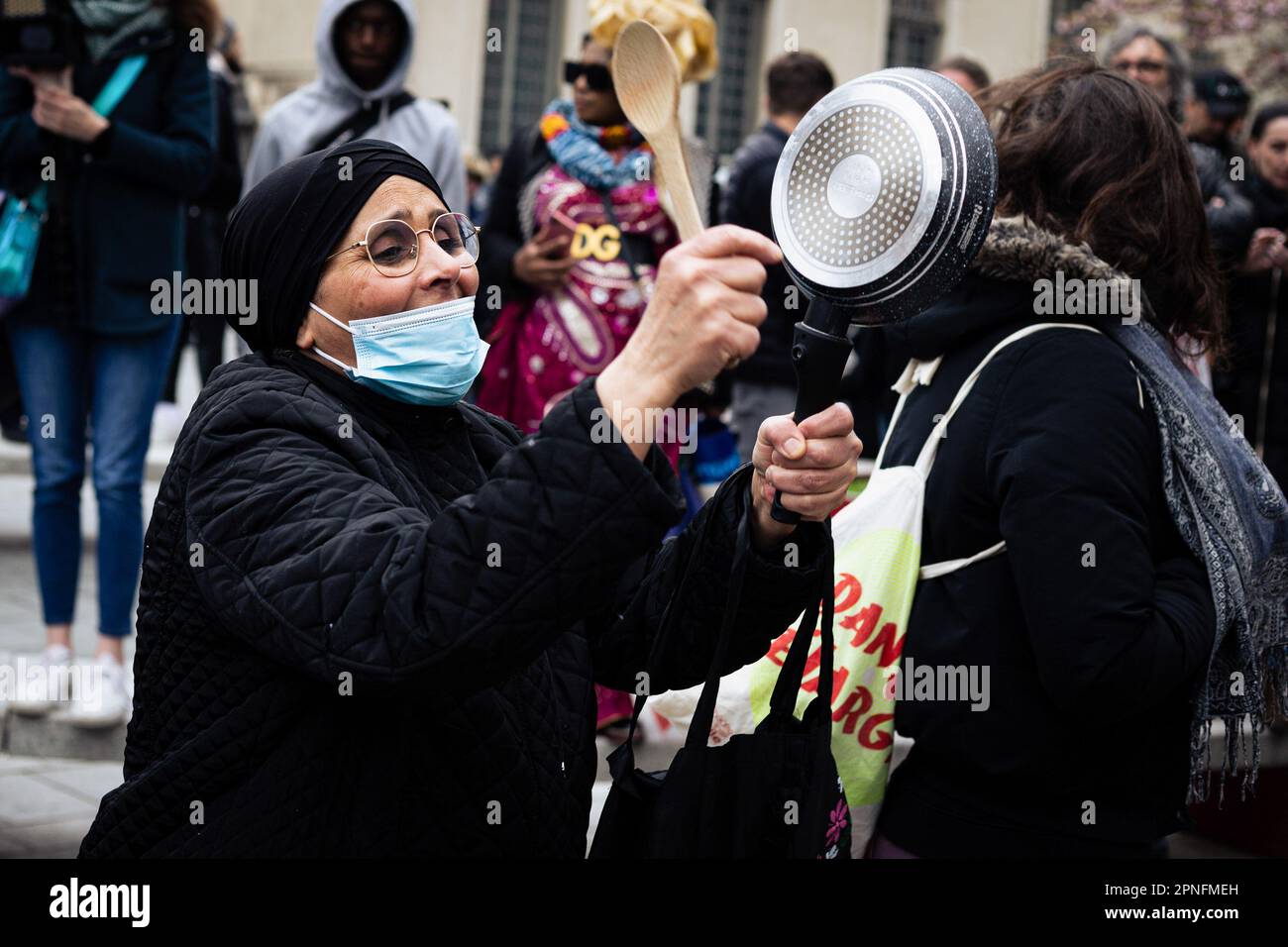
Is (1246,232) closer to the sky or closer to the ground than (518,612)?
closer to the sky

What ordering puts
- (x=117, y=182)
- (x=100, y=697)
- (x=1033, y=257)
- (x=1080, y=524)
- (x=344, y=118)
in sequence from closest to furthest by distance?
(x=1080, y=524)
(x=1033, y=257)
(x=100, y=697)
(x=117, y=182)
(x=344, y=118)

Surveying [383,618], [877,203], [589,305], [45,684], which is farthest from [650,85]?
[45,684]

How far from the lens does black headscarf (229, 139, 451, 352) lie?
207 cm

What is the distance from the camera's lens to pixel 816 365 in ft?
5.48

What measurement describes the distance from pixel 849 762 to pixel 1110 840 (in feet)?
1.32

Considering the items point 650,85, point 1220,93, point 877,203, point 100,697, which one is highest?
point 1220,93

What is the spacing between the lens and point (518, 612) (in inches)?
63.1

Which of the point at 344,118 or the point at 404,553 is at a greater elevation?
the point at 344,118

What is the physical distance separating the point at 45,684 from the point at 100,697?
0.22 m

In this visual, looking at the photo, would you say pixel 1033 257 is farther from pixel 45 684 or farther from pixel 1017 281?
pixel 45 684

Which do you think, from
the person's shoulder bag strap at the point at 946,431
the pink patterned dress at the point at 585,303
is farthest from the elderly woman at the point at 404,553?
the pink patterned dress at the point at 585,303

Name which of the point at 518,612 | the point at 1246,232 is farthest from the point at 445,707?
the point at 1246,232
